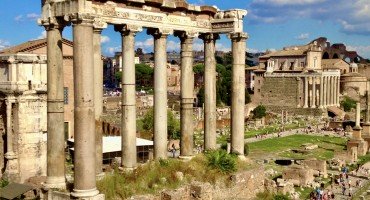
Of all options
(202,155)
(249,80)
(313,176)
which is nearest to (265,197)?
(202,155)

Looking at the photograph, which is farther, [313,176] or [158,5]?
[313,176]

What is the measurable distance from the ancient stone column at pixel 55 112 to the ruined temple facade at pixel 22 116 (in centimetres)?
1192

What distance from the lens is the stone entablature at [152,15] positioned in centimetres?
1227

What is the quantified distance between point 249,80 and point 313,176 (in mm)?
66127

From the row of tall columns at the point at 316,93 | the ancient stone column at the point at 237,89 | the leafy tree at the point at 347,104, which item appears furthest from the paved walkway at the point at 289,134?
the ancient stone column at the point at 237,89

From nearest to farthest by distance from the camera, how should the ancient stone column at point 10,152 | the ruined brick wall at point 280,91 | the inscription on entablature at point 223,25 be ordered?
the inscription on entablature at point 223,25
the ancient stone column at point 10,152
the ruined brick wall at point 280,91

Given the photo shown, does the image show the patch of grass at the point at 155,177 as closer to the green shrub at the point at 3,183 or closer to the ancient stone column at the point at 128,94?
the ancient stone column at the point at 128,94

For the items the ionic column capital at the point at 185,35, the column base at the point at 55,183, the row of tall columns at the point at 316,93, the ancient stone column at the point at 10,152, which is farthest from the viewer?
the row of tall columns at the point at 316,93

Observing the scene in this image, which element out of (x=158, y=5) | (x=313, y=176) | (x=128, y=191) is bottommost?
(x=313, y=176)

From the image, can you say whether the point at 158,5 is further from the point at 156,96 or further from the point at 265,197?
the point at 265,197

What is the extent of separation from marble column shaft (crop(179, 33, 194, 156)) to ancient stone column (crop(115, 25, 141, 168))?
2.14 meters

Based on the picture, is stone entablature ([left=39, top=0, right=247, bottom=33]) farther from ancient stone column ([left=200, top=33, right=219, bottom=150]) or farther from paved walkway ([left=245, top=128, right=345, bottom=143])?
paved walkway ([left=245, top=128, right=345, bottom=143])

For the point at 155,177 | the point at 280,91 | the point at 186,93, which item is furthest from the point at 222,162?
the point at 280,91

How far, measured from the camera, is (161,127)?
50.9ft
